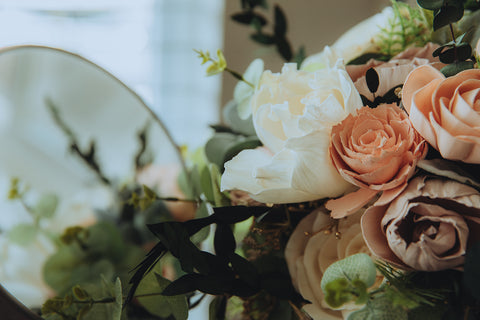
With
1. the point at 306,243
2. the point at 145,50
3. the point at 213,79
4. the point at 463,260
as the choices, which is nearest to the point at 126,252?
the point at 306,243

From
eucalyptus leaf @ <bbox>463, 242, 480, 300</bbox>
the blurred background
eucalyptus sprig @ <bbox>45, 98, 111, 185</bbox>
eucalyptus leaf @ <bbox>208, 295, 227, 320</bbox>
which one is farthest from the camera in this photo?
the blurred background

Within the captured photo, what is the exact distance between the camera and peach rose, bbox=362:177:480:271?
22 centimetres

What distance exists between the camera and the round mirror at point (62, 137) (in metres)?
0.39

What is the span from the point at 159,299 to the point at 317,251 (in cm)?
11

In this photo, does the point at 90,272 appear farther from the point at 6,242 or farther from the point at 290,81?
the point at 290,81

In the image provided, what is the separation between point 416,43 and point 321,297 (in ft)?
0.73

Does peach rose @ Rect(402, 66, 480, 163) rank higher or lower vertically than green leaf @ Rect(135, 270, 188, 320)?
higher

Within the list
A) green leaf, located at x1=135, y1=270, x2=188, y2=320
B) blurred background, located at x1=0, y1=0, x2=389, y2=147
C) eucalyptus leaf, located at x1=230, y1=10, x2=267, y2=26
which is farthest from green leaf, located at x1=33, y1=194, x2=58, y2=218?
blurred background, located at x1=0, y1=0, x2=389, y2=147

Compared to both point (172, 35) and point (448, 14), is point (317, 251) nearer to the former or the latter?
point (448, 14)

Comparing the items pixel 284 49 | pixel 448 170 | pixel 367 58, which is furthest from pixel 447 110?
pixel 284 49

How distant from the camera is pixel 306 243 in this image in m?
0.32

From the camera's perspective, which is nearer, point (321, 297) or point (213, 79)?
point (321, 297)

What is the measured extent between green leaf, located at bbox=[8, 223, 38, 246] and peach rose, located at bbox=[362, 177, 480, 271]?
30 cm

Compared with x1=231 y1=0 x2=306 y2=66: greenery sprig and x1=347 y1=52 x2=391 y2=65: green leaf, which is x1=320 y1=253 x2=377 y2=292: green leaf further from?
x1=231 y1=0 x2=306 y2=66: greenery sprig
